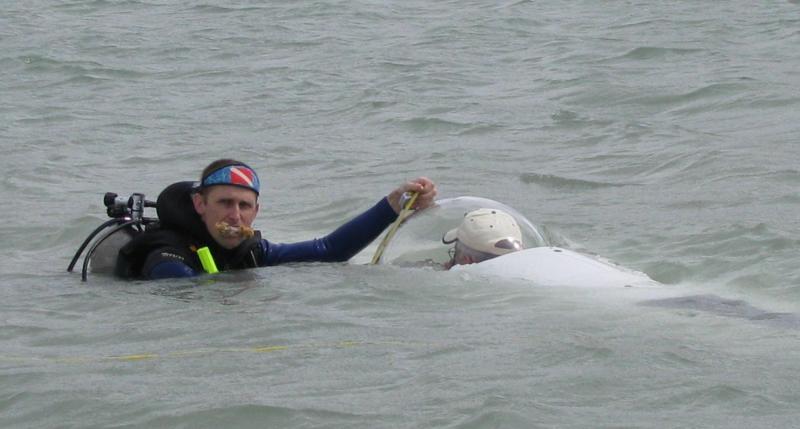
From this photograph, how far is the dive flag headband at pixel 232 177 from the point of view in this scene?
7.20 meters

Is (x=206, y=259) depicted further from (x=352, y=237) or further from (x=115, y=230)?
(x=352, y=237)

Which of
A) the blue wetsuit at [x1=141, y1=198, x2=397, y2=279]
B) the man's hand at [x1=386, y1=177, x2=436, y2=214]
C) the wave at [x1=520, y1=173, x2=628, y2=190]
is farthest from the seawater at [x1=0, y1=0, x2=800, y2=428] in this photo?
the man's hand at [x1=386, y1=177, x2=436, y2=214]

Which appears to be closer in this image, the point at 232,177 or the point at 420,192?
the point at 232,177

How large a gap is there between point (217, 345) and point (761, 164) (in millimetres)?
5813

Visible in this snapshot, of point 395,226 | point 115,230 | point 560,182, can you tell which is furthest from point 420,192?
point 560,182

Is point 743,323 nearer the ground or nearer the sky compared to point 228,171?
nearer the ground

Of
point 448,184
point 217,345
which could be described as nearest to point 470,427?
point 217,345

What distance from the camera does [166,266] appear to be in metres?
7.11

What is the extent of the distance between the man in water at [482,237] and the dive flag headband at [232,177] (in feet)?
3.43

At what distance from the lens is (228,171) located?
23.7 ft

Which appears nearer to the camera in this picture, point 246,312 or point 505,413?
point 505,413

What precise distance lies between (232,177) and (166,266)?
558 millimetres

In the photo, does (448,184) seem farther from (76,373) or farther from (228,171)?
(76,373)

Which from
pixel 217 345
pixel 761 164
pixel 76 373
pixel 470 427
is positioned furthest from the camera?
pixel 761 164
